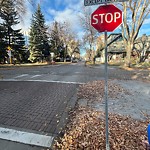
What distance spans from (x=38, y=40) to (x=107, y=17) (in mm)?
41549

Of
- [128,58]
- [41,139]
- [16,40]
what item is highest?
→ [16,40]

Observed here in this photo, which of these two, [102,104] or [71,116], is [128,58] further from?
[71,116]

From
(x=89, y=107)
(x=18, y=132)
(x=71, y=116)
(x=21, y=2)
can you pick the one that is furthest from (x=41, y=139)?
(x=21, y=2)

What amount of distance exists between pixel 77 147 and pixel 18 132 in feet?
4.92

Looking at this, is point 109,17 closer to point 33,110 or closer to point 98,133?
point 98,133

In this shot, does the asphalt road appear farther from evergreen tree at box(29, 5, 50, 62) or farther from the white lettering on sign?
evergreen tree at box(29, 5, 50, 62)

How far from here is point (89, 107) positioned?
492 cm

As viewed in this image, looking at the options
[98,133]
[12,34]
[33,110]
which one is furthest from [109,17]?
[12,34]

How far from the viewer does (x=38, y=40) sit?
136ft

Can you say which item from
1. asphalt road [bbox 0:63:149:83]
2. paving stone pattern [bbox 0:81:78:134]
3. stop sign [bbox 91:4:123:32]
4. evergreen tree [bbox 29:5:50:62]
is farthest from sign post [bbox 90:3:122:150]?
evergreen tree [bbox 29:5:50:62]

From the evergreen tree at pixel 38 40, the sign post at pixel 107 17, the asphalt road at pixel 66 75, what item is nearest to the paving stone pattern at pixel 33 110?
the sign post at pixel 107 17

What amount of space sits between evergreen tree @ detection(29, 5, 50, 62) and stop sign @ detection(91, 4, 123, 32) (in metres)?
40.6

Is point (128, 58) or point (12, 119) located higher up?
point (128, 58)

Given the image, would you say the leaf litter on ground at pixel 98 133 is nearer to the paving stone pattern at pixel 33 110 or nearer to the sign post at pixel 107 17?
the paving stone pattern at pixel 33 110
